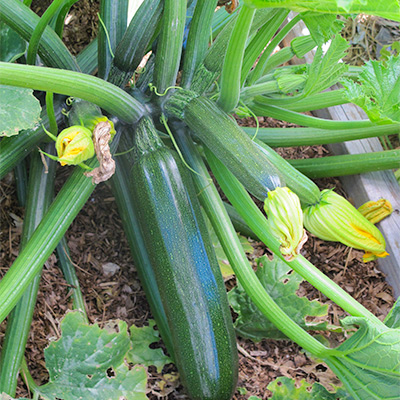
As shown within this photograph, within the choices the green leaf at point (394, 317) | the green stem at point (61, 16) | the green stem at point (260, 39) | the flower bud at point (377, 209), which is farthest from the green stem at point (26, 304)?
the flower bud at point (377, 209)

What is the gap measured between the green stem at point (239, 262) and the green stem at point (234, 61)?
0.23 m

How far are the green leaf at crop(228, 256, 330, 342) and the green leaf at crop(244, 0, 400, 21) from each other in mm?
972

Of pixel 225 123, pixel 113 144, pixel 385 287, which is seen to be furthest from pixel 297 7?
pixel 385 287

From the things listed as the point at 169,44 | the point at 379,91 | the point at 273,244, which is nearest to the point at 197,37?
the point at 169,44

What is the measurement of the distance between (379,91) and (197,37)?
1.86 feet

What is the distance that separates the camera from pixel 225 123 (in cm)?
144

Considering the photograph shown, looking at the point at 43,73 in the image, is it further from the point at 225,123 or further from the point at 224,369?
the point at 224,369

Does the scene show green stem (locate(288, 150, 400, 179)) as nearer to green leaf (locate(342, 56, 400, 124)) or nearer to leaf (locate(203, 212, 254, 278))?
leaf (locate(203, 212, 254, 278))

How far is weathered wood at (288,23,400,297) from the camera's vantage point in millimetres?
2023

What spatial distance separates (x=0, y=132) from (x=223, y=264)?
0.93 meters

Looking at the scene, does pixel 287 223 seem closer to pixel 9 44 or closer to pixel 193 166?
pixel 193 166

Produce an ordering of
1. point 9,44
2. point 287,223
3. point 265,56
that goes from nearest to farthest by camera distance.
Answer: point 287,223 < point 265,56 < point 9,44

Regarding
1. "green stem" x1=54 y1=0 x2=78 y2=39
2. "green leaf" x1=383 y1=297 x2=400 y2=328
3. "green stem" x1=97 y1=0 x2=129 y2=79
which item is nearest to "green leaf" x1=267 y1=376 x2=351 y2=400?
"green leaf" x1=383 y1=297 x2=400 y2=328

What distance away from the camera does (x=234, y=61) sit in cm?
129
